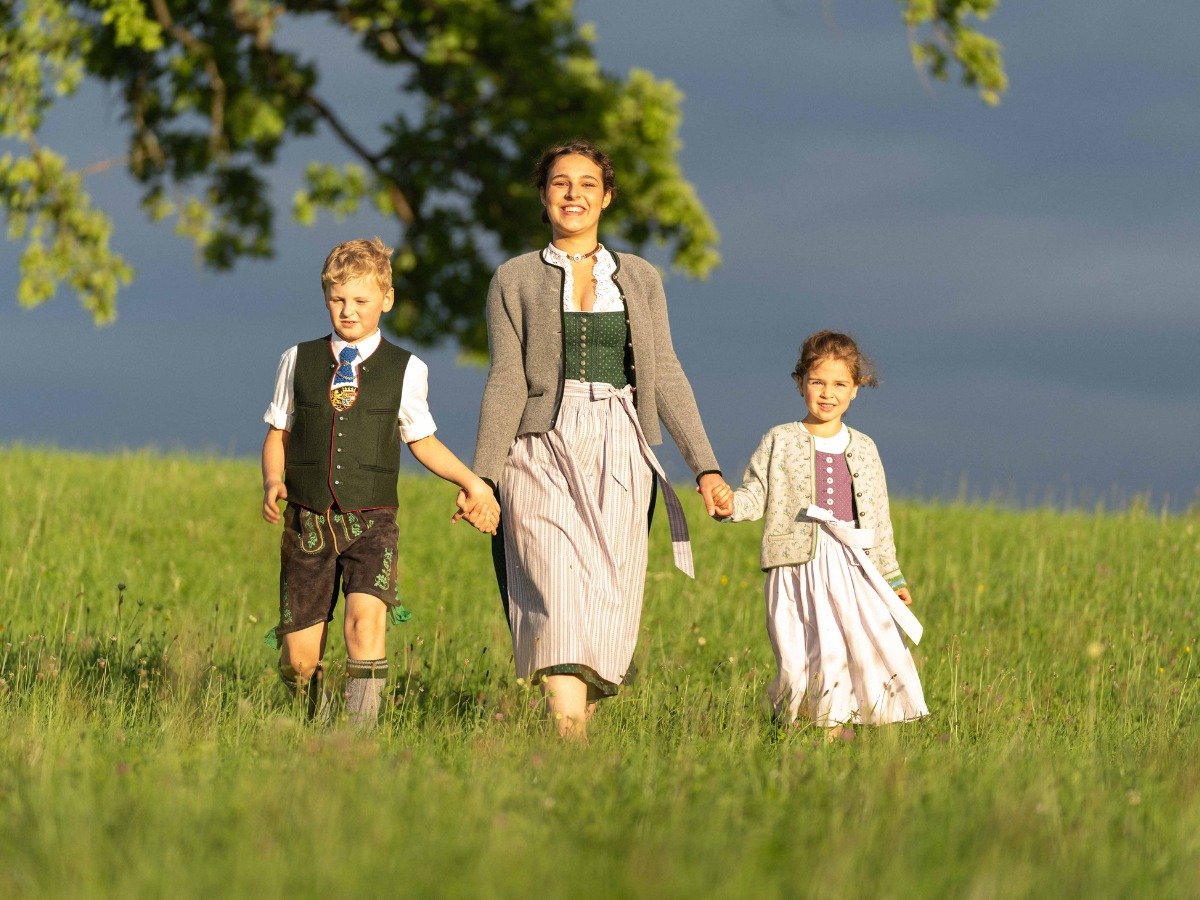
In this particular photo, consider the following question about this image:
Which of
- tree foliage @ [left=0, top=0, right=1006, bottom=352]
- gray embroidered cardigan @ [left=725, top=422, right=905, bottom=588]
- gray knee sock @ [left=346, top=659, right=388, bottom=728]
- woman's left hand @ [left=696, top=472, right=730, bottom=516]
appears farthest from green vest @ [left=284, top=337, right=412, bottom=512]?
tree foliage @ [left=0, top=0, right=1006, bottom=352]

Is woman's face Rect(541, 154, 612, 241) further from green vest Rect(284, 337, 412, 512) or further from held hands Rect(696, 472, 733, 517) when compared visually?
held hands Rect(696, 472, 733, 517)

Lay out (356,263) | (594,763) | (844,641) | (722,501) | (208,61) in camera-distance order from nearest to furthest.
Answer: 1. (594,763)
2. (356,263)
3. (722,501)
4. (844,641)
5. (208,61)

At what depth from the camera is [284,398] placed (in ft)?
20.3

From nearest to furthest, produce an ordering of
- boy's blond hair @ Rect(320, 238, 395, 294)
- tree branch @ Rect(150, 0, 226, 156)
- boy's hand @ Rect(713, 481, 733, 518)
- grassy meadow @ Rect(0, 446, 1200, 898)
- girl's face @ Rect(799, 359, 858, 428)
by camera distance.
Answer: grassy meadow @ Rect(0, 446, 1200, 898), boy's blond hair @ Rect(320, 238, 395, 294), boy's hand @ Rect(713, 481, 733, 518), girl's face @ Rect(799, 359, 858, 428), tree branch @ Rect(150, 0, 226, 156)

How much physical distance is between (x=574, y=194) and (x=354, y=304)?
1.05 meters

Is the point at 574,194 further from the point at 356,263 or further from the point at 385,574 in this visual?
the point at 385,574

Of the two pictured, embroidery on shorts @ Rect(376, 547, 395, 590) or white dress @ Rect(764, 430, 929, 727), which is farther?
white dress @ Rect(764, 430, 929, 727)

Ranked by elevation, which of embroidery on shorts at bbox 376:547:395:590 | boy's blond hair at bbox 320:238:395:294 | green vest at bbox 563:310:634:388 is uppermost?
boy's blond hair at bbox 320:238:395:294

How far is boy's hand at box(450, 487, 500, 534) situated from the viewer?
19.6ft

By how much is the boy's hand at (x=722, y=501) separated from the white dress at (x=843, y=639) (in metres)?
0.44

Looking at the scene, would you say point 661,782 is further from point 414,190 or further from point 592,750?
point 414,190

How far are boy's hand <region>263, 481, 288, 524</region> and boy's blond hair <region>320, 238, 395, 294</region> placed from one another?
87 cm

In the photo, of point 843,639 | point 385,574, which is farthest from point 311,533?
point 843,639

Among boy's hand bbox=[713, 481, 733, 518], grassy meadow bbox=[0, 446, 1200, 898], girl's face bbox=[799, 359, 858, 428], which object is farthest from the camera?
girl's face bbox=[799, 359, 858, 428]
